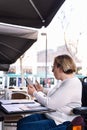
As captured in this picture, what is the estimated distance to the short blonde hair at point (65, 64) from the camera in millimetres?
2367

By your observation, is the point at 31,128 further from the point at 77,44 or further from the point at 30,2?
the point at 77,44

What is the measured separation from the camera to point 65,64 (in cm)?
237

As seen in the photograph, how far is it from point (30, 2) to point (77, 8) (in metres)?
4.67

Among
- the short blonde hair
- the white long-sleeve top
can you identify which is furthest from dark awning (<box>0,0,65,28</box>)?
the white long-sleeve top

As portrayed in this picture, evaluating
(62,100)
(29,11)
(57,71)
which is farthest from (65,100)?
(29,11)

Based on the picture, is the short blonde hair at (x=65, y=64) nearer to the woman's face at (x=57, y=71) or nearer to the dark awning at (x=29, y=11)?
the woman's face at (x=57, y=71)

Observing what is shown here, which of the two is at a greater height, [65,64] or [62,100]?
[65,64]

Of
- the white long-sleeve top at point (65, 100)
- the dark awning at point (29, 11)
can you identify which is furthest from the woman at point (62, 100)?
the dark awning at point (29, 11)

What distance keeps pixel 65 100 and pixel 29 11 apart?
1.16 meters

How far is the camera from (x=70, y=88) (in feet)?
7.25

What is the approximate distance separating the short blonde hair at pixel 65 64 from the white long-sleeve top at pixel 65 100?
122 millimetres

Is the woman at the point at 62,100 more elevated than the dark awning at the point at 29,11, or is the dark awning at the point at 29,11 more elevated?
the dark awning at the point at 29,11

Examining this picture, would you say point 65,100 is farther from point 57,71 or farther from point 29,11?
point 29,11

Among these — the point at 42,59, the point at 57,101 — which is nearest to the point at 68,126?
the point at 57,101
